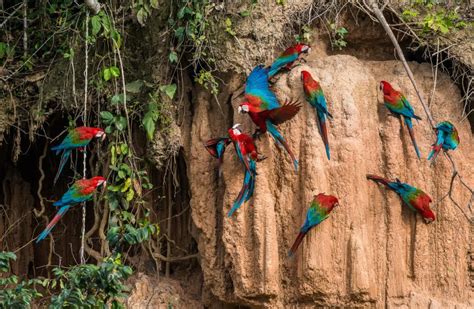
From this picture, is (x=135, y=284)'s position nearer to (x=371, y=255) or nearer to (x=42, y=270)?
(x=42, y=270)

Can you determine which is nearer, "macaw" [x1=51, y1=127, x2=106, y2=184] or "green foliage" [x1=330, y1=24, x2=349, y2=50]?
"macaw" [x1=51, y1=127, x2=106, y2=184]

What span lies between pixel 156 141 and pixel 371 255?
142 cm

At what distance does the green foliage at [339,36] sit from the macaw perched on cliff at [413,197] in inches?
33.7

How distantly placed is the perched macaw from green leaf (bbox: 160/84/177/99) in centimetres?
36

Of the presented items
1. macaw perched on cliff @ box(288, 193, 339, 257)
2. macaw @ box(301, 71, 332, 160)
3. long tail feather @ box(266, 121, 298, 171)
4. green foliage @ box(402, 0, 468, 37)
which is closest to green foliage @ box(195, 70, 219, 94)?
long tail feather @ box(266, 121, 298, 171)

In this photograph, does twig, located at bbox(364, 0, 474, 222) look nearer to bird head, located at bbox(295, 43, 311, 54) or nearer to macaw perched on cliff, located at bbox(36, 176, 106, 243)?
bird head, located at bbox(295, 43, 311, 54)

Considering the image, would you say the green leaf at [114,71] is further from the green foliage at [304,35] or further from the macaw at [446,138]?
the macaw at [446,138]

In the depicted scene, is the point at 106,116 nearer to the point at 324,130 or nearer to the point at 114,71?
the point at 114,71

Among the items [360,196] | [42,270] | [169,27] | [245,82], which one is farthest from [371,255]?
[42,270]

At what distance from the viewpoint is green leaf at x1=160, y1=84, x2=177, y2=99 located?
21.2 ft

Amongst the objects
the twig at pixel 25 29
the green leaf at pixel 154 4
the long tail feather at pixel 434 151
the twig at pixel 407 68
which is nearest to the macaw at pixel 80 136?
the twig at pixel 25 29

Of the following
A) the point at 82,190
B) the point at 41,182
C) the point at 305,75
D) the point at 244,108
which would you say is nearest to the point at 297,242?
the point at 244,108

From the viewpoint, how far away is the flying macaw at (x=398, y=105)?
6.29 metres

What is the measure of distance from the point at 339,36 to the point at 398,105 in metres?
0.64
